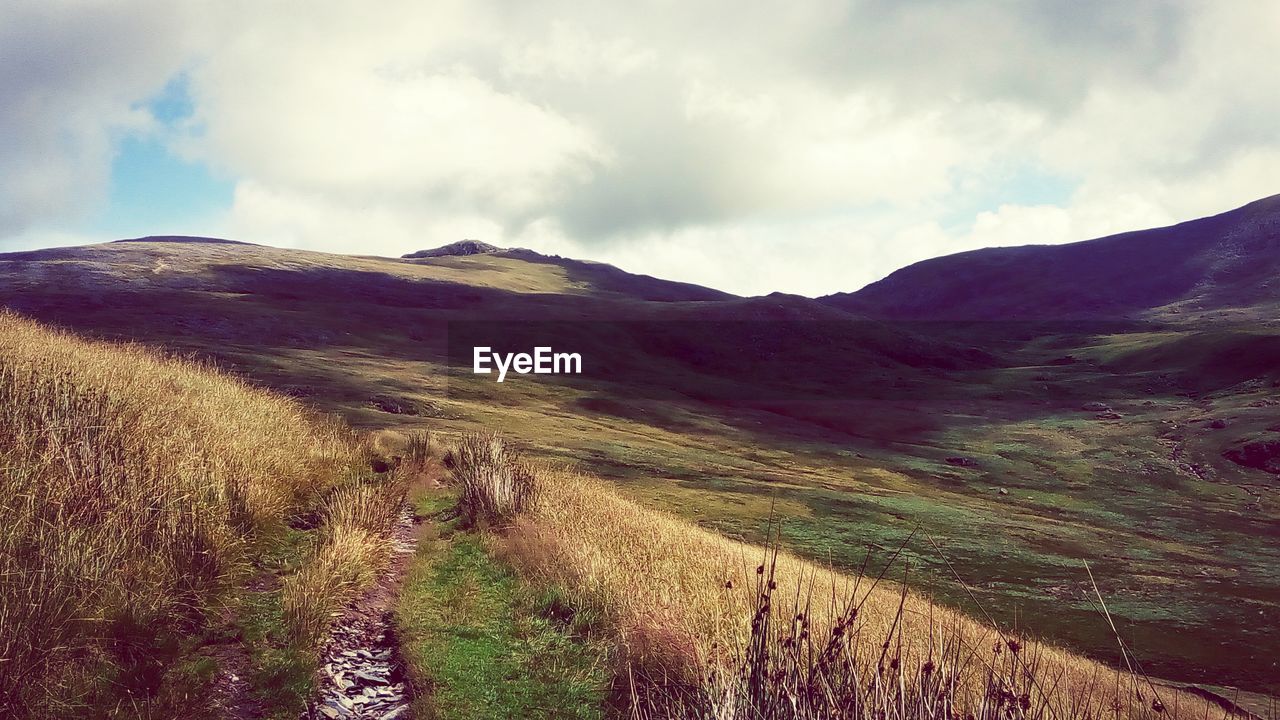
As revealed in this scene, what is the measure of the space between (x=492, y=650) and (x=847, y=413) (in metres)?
72.9

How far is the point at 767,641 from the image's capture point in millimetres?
6109

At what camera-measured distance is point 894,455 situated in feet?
190

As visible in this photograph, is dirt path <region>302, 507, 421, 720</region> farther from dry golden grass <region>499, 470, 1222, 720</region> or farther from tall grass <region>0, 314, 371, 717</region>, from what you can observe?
dry golden grass <region>499, 470, 1222, 720</region>

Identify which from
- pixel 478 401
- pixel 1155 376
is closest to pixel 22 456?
Answer: pixel 478 401

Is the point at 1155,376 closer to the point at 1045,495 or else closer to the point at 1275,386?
the point at 1275,386

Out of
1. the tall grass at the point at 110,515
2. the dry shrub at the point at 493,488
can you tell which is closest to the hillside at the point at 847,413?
the dry shrub at the point at 493,488

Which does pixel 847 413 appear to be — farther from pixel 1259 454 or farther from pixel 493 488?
pixel 493 488

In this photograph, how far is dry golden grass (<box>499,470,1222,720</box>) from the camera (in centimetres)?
484

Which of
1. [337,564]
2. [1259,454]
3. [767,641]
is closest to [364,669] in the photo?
[337,564]

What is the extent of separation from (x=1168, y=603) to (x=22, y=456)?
30859 millimetres

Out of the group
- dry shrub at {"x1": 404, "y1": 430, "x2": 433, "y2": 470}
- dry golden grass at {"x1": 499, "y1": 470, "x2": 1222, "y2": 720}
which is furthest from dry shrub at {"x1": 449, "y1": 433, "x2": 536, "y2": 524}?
dry shrub at {"x1": 404, "y1": 430, "x2": 433, "y2": 470}

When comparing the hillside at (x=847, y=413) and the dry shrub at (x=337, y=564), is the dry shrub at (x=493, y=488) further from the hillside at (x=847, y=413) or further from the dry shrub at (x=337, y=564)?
the hillside at (x=847, y=413)

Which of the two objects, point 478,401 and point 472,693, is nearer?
point 472,693

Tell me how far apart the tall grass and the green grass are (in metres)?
2.60
